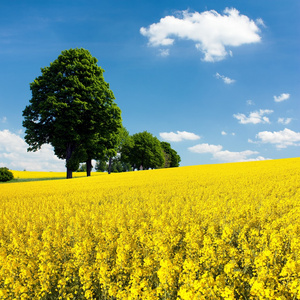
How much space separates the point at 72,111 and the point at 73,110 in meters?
1.41

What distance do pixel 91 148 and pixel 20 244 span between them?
1231 inches

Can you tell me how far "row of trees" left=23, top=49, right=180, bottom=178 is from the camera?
114ft

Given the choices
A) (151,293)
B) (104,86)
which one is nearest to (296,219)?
(151,293)

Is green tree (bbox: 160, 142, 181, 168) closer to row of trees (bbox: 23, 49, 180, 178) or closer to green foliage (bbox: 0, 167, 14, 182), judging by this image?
row of trees (bbox: 23, 49, 180, 178)

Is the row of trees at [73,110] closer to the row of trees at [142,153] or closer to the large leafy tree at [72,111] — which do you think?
the large leafy tree at [72,111]

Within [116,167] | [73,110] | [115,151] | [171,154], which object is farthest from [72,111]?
[171,154]

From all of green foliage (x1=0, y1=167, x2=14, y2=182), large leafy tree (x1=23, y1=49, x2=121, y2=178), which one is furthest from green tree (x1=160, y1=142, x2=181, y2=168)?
green foliage (x1=0, y1=167, x2=14, y2=182)

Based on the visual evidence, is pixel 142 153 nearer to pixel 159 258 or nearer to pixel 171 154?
pixel 171 154

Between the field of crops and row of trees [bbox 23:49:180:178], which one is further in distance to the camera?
row of trees [bbox 23:49:180:178]

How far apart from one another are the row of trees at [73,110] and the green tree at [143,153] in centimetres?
3069

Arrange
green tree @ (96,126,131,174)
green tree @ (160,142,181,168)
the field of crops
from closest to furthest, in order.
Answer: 1. the field of crops
2. green tree @ (96,126,131,174)
3. green tree @ (160,142,181,168)

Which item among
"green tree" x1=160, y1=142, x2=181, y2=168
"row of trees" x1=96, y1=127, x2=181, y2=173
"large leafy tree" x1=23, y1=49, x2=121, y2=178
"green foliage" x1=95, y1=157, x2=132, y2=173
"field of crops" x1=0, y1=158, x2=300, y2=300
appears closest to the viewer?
"field of crops" x1=0, y1=158, x2=300, y2=300

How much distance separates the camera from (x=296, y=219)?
7.94 metres

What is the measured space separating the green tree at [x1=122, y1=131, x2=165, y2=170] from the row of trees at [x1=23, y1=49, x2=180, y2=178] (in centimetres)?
3069
